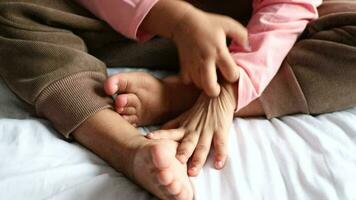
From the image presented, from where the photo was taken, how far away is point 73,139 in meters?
0.60

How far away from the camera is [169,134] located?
572 mm

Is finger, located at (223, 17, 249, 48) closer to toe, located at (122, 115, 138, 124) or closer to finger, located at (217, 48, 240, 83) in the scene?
finger, located at (217, 48, 240, 83)

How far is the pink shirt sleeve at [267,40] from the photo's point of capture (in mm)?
640

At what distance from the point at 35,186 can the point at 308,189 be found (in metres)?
0.29

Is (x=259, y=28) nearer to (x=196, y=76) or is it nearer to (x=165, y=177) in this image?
(x=196, y=76)

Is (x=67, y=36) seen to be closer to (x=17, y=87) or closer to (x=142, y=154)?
(x=17, y=87)

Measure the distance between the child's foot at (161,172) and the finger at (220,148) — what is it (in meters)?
0.06

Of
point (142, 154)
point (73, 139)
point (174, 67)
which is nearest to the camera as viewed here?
point (142, 154)

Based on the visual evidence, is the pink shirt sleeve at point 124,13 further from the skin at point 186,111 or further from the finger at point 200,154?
the finger at point 200,154

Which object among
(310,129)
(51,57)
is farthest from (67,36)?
(310,129)

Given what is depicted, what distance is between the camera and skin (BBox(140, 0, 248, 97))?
584 millimetres

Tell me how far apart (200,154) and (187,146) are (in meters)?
0.02

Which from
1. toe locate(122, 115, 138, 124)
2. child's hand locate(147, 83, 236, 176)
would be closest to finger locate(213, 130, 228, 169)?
child's hand locate(147, 83, 236, 176)

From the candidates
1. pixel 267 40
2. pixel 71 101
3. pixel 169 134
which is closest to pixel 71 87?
pixel 71 101
